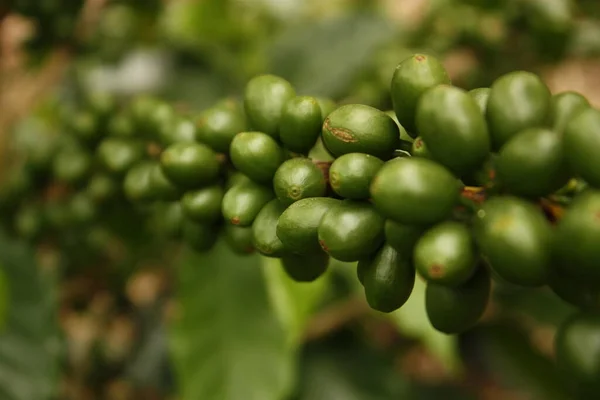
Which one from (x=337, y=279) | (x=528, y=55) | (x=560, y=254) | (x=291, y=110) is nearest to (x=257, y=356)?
(x=337, y=279)

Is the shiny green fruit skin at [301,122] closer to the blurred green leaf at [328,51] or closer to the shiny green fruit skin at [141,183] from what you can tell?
the shiny green fruit skin at [141,183]

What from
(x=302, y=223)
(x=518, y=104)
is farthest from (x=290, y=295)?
(x=518, y=104)

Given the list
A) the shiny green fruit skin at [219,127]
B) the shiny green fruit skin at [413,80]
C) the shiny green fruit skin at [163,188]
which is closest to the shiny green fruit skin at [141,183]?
the shiny green fruit skin at [163,188]

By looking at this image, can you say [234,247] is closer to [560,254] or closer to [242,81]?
[560,254]

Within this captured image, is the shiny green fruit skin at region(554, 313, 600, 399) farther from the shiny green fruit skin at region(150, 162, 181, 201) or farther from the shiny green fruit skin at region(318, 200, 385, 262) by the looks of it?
the shiny green fruit skin at region(150, 162, 181, 201)

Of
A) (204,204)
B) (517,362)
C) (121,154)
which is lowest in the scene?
(517,362)

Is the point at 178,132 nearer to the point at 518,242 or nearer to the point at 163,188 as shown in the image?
the point at 163,188
